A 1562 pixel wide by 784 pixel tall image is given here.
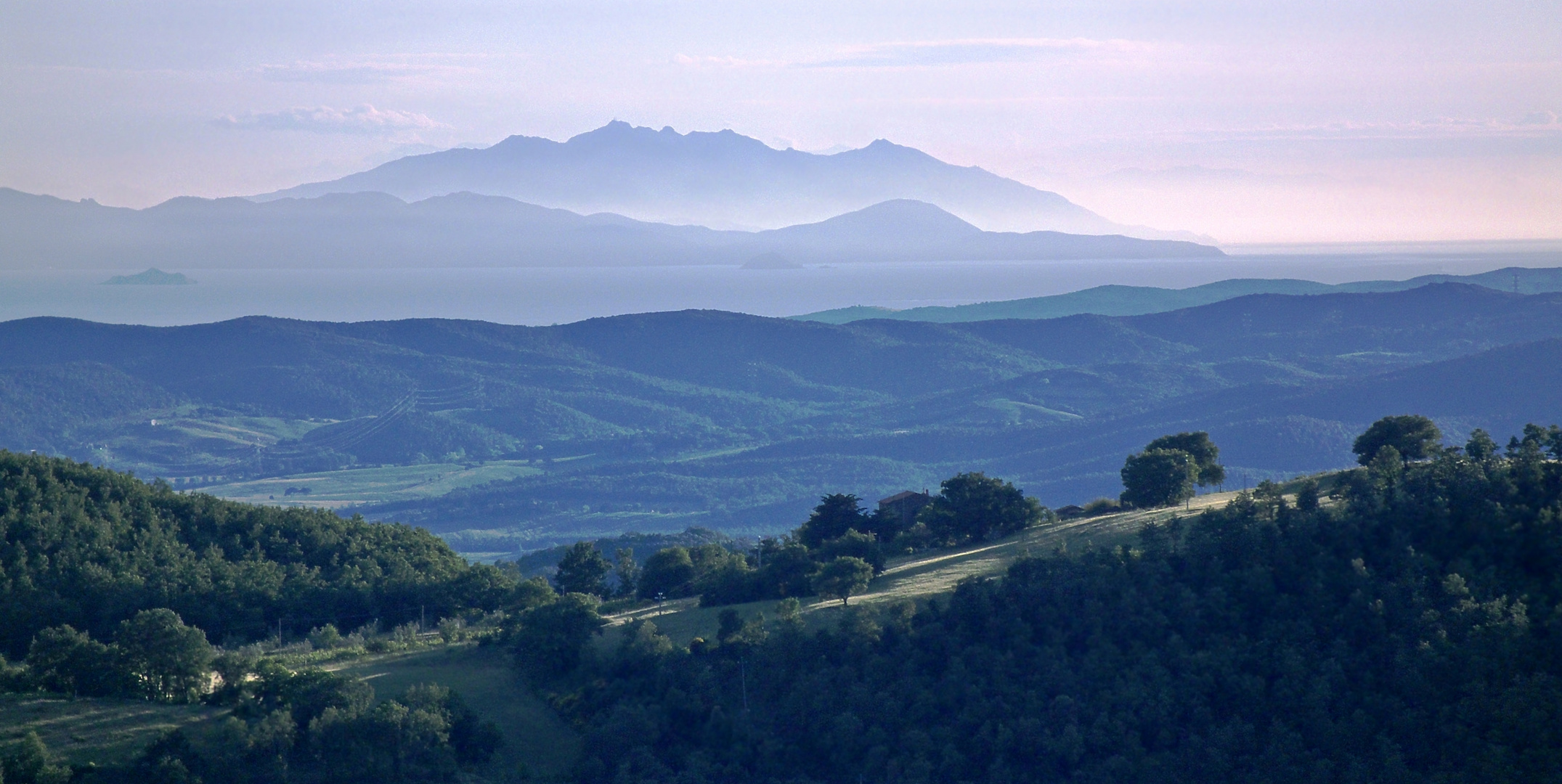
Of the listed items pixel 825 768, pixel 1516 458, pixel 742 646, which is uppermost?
pixel 1516 458

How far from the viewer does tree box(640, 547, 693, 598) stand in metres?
40.3

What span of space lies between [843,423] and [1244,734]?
373 ft

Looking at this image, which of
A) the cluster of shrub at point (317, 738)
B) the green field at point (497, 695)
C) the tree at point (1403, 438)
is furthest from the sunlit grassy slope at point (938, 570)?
the cluster of shrub at point (317, 738)

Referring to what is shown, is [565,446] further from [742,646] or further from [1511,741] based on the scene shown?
[1511,741]

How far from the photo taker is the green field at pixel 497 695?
26.9 meters

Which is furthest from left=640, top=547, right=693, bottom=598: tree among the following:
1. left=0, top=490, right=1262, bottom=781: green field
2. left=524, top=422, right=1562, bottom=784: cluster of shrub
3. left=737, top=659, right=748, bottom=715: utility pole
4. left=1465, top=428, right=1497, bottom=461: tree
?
left=1465, top=428, right=1497, bottom=461: tree

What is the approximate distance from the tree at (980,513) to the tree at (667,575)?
8.39 m

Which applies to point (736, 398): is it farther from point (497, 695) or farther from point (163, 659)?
point (163, 659)

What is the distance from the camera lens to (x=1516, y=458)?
3066 cm

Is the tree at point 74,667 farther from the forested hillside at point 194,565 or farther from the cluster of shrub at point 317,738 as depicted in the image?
the forested hillside at point 194,565

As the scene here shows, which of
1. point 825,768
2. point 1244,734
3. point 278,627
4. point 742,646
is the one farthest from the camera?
point 278,627

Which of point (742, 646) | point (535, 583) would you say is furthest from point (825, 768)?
point (535, 583)

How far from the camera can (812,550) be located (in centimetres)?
3872

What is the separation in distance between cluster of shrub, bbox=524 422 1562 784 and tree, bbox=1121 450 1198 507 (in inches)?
339
